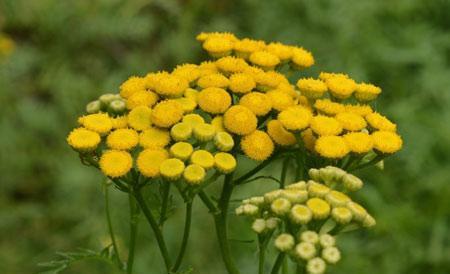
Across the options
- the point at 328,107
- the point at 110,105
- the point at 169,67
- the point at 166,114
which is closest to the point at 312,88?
the point at 328,107

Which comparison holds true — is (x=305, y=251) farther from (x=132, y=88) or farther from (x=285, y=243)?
(x=132, y=88)

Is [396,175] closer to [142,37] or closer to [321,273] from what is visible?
[142,37]

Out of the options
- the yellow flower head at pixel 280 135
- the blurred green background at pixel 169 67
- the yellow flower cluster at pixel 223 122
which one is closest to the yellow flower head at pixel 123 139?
the yellow flower cluster at pixel 223 122

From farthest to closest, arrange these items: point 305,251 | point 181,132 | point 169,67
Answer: point 169,67 < point 181,132 < point 305,251

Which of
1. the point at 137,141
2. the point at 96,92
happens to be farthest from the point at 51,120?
the point at 137,141

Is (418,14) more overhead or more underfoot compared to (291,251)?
more overhead

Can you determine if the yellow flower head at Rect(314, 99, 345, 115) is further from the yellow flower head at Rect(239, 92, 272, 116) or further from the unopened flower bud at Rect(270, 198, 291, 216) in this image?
the unopened flower bud at Rect(270, 198, 291, 216)
